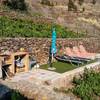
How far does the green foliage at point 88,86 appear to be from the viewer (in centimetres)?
1196

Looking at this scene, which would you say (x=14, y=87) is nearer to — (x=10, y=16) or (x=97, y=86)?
(x=97, y=86)

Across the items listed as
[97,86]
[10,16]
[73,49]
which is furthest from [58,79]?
[10,16]

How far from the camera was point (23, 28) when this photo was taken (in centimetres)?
1770

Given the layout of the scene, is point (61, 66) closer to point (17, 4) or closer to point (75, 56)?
point (75, 56)

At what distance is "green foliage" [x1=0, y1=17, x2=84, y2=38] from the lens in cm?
1567

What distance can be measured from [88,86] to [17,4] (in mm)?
13339

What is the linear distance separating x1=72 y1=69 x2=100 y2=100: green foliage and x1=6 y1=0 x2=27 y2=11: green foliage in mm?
11469

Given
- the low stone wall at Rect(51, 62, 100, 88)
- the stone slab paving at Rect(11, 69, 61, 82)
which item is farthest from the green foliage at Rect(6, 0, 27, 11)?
the low stone wall at Rect(51, 62, 100, 88)

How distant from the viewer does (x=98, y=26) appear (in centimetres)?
3142

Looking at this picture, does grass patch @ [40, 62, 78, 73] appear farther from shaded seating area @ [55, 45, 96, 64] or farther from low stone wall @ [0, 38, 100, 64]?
low stone wall @ [0, 38, 100, 64]

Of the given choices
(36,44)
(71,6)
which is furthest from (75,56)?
(71,6)

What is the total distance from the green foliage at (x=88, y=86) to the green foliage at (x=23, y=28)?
4454 millimetres

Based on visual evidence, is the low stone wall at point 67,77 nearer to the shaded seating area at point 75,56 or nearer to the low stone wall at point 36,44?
the shaded seating area at point 75,56

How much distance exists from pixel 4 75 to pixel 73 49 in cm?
707
